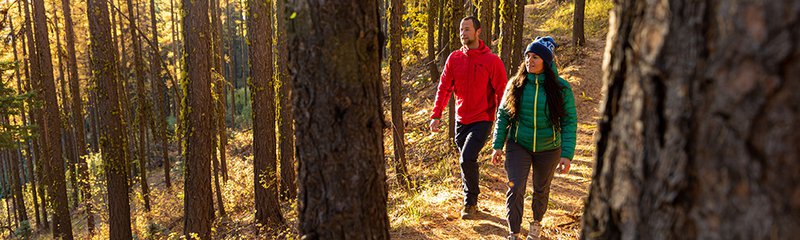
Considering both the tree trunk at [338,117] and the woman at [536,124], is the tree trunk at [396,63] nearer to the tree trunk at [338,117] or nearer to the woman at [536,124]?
the woman at [536,124]

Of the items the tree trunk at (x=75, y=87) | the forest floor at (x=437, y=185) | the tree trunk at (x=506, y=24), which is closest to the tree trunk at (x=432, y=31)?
the forest floor at (x=437, y=185)

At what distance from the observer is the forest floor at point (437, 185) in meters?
5.23

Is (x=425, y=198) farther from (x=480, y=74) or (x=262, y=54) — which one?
(x=262, y=54)

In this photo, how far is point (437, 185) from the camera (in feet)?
23.5

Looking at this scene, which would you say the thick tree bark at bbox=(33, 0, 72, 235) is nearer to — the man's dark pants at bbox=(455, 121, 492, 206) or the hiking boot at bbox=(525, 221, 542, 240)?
the man's dark pants at bbox=(455, 121, 492, 206)

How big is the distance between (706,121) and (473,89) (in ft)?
12.9

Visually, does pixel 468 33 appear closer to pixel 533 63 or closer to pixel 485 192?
pixel 533 63

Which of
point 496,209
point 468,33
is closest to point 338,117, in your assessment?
point 468,33

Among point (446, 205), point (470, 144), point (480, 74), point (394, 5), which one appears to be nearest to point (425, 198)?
point (446, 205)

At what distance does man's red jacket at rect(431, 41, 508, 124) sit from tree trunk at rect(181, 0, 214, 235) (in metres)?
4.25

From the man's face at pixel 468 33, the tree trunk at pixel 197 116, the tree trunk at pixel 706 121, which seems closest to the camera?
the tree trunk at pixel 706 121

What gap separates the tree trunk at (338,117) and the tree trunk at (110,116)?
7.53 meters

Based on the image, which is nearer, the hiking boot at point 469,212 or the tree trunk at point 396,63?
the hiking boot at point 469,212

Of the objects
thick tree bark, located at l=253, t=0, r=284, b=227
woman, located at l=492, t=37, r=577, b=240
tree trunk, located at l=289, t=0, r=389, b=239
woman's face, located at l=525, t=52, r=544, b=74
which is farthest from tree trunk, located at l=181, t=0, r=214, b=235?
tree trunk, located at l=289, t=0, r=389, b=239
